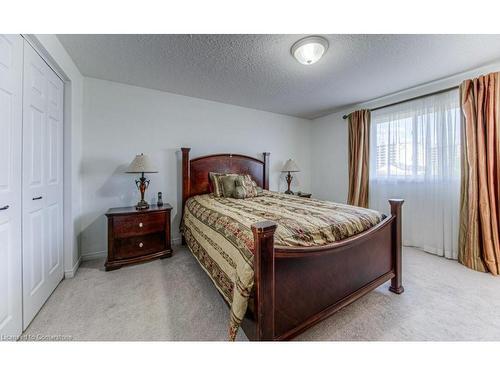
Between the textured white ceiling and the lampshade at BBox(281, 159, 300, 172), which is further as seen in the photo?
the lampshade at BBox(281, 159, 300, 172)

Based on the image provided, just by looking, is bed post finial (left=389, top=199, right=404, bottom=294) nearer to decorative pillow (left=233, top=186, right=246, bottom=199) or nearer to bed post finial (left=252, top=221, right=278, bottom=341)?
bed post finial (left=252, top=221, right=278, bottom=341)

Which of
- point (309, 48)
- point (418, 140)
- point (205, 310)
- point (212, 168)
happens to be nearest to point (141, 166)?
point (212, 168)

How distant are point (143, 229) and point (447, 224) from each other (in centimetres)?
386

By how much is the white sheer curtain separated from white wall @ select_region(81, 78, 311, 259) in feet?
7.03

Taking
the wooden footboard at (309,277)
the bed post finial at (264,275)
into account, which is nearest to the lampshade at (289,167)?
the wooden footboard at (309,277)

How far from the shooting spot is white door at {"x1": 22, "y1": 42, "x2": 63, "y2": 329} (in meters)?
1.41

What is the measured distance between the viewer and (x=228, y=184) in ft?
9.61

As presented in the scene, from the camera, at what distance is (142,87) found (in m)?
2.78

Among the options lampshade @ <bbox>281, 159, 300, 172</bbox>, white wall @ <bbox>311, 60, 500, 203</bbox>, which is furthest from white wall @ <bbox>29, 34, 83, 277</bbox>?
white wall @ <bbox>311, 60, 500, 203</bbox>

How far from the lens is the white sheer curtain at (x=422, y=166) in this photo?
2.55m

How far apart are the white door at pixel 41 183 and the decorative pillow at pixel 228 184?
1.78 meters

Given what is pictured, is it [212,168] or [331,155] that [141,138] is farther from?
[331,155]

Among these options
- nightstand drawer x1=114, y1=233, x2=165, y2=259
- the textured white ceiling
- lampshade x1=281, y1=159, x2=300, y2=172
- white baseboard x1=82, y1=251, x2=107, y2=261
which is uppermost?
the textured white ceiling
